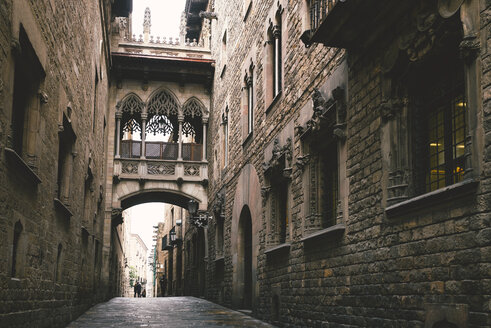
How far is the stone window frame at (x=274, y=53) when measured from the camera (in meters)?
13.4

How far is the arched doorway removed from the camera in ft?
57.2

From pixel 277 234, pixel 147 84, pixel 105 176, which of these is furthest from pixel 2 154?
pixel 147 84

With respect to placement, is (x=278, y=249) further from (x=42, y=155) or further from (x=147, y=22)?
(x=147, y=22)

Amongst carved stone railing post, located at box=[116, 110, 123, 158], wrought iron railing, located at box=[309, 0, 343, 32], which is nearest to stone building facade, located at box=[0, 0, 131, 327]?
wrought iron railing, located at box=[309, 0, 343, 32]

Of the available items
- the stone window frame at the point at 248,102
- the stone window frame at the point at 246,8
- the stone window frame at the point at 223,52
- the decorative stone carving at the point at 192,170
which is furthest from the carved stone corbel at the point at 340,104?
the decorative stone carving at the point at 192,170

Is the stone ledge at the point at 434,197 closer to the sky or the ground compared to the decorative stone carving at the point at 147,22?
closer to the ground

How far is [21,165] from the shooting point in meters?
7.01

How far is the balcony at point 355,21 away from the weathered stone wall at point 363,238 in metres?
0.21

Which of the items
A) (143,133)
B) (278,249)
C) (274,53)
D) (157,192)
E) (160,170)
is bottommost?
(278,249)

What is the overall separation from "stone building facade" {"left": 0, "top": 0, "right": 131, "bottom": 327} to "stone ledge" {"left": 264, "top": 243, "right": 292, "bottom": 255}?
13.7 feet

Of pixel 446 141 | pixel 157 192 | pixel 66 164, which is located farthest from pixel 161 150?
pixel 446 141

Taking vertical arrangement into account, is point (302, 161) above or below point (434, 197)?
above

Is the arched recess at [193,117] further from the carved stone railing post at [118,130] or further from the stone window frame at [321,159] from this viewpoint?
the stone window frame at [321,159]

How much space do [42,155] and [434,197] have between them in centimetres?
552
